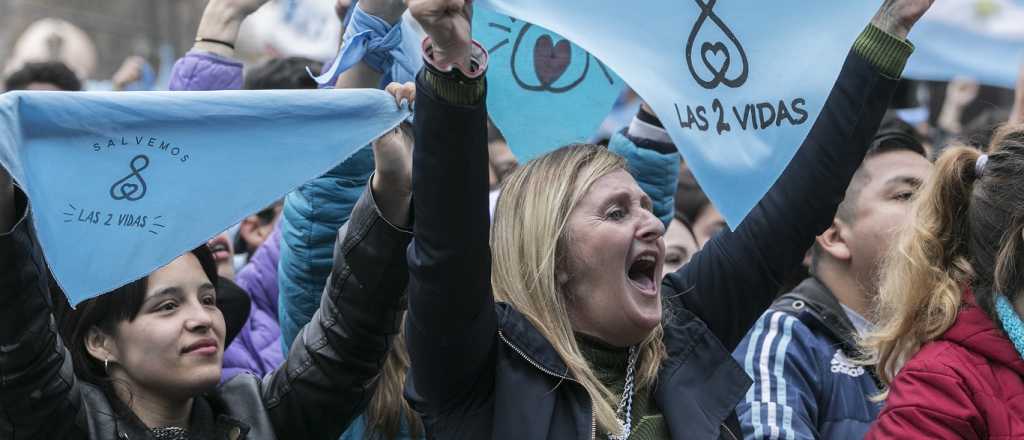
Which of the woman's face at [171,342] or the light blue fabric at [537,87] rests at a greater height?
the light blue fabric at [537,87]

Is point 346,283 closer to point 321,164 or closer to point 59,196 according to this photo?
point 321,164

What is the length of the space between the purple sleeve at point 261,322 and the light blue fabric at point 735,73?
1487 mm

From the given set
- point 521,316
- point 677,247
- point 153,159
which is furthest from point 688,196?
point 153,159

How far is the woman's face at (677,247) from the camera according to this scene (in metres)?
4.73

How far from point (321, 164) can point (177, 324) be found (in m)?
0.57

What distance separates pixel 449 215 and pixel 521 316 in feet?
1.26

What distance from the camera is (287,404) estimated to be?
10.7ft

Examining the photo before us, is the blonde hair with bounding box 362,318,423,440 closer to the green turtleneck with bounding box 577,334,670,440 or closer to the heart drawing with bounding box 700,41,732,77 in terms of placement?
the green turtleneck with bounding box 577,334,670,440

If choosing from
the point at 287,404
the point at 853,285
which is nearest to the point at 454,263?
the point at 287,404

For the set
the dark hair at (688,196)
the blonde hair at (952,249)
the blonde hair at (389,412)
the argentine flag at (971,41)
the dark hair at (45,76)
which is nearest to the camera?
the blonde hair at (952,249)

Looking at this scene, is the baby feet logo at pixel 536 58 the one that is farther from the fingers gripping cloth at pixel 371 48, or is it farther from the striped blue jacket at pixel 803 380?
the striped blue jacket at pixel 803 380

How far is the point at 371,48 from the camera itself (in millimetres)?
3318

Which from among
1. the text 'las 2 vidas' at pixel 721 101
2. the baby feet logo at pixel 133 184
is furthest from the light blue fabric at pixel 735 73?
the baby feet logo at pixel 133 184

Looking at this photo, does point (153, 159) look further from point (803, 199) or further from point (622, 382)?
point (803, 199)
